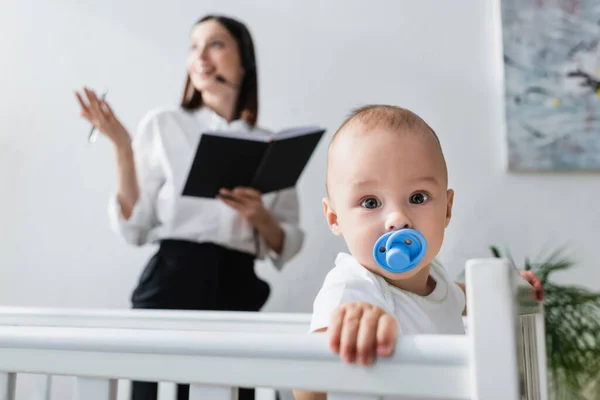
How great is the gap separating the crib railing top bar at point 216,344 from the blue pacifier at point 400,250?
10 cm

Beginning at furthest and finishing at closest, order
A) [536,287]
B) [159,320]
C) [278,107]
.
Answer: [278,107] < [159,320] < [536,287]

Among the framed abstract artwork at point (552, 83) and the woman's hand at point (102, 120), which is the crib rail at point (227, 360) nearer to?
the woman's hand at point (102, 120)

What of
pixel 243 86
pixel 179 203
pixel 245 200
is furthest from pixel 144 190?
pixel 243 86

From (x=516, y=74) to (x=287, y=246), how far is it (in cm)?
89

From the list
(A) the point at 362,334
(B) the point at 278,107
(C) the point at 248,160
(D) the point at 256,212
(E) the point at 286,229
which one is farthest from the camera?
(B) the point at 278,107

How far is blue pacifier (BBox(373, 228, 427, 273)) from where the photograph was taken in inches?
24.8

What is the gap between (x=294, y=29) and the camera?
2.16m

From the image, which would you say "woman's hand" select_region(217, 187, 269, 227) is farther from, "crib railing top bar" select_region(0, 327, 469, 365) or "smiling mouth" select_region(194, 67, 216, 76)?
"crib railing top bar" select_region(0, 327, 469, 365)

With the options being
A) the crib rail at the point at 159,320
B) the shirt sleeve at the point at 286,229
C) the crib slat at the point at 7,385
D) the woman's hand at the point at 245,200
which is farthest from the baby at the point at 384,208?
the shirt sleeve at the point at 286,229

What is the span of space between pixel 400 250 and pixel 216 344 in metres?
0.20

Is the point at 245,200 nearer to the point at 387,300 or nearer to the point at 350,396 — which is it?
the point at 387,300

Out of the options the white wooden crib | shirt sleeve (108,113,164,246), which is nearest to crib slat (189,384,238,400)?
the white wooden crib

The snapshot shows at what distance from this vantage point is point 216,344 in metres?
0.61

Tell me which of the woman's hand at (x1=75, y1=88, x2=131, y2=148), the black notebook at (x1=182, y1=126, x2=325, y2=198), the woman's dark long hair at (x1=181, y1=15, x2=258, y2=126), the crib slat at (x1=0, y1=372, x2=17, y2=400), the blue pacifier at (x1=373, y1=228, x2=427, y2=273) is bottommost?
the crib slat at (x1=0, y1=372, x2=17, y2=400)
